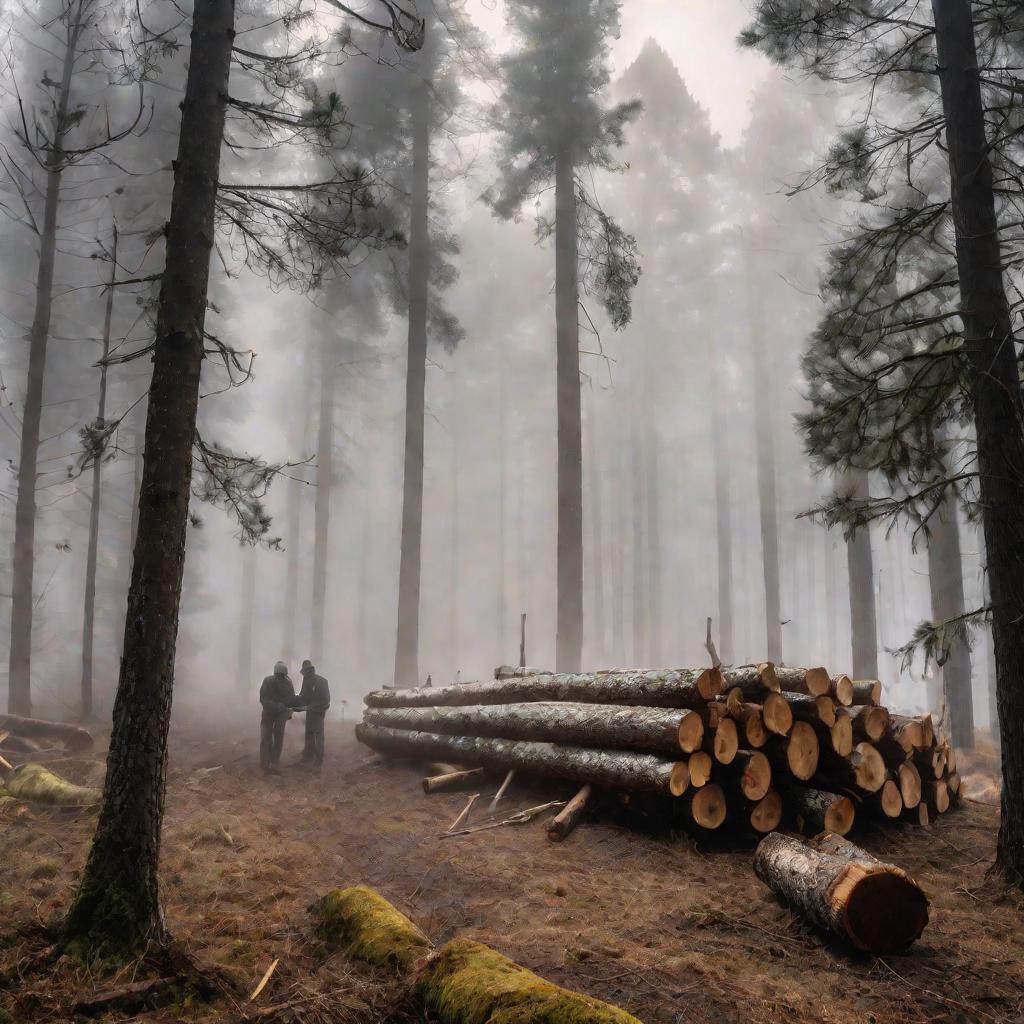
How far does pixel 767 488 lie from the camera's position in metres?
26.6

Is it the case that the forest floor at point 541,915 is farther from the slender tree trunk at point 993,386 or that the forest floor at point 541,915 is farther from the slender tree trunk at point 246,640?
the slender tree trunk at point 246,640

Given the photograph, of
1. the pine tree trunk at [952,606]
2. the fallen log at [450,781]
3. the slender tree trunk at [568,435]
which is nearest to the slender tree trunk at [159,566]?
the fallen log at [450,781]

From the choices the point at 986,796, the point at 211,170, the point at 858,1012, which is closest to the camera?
the point at 858,1012

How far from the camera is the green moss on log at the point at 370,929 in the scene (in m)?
4.08

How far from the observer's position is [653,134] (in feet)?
102

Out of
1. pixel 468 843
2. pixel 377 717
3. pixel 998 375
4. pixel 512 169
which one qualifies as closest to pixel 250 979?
pixel 468 843

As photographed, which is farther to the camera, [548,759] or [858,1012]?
[548,759]

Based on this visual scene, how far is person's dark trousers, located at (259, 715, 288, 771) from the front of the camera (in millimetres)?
11580

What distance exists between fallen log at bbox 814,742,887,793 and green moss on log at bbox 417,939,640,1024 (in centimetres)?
448

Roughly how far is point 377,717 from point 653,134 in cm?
2984

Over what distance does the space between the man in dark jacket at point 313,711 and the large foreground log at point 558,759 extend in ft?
4.83

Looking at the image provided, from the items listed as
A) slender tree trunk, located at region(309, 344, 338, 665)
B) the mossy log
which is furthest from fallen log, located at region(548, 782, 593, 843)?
slender tree trunk, located at region(309, 344, 338, 665)

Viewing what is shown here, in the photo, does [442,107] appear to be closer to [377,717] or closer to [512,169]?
→ [512,169]

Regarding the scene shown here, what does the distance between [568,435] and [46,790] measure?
34.7 ft
